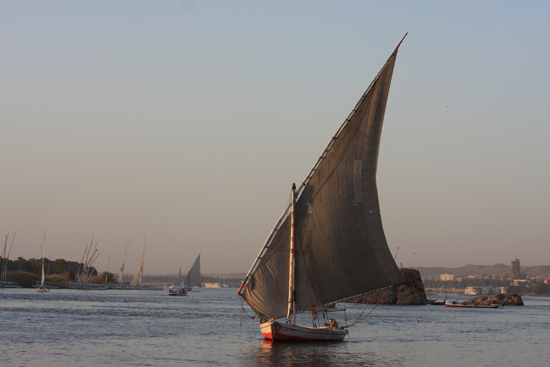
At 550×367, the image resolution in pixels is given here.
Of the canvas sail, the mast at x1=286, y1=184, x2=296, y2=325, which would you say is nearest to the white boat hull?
the canvas sail

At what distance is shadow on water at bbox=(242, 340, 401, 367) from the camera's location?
36.2 meters

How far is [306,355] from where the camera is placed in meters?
38.9

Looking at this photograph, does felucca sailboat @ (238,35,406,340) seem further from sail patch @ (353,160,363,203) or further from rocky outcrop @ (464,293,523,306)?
rocky outcrop @ (464,293,523,306)

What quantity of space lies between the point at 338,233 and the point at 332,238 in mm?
598

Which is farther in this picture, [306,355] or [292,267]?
[292,267]

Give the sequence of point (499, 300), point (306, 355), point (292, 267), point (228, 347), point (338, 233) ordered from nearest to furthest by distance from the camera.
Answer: point (306, 355)
point (338, 233)
point (292, 267)
point (228, 347)
point (499, 300)

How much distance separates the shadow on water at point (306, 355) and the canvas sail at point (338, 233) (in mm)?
2615

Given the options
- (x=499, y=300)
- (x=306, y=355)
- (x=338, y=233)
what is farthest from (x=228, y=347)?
(x=499, y=300)

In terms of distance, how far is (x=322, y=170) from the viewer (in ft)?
130

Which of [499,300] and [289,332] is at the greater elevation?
[499,300]

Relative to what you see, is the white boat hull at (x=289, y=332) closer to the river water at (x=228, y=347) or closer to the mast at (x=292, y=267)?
the river water at (x=228, y=347)

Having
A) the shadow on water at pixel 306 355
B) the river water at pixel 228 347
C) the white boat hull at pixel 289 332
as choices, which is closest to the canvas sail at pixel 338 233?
the white boat hull at pixel 289 332

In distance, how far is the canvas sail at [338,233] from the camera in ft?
127

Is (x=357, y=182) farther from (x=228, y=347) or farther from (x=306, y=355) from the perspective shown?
(x=228, y=347)
